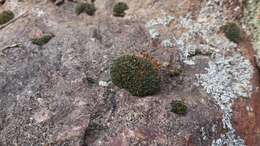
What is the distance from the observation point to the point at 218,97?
59.3ft

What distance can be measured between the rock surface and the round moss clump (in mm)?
315

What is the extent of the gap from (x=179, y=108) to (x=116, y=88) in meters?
2.83

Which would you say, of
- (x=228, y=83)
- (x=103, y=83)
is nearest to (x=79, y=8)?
(x=103, y=83)

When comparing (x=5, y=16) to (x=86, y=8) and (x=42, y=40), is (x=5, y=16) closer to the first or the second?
(x=42, y=40)

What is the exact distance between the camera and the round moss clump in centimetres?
1753

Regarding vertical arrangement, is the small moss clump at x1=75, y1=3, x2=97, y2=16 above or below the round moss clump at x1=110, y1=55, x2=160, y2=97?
below

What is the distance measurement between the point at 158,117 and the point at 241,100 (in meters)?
3.75

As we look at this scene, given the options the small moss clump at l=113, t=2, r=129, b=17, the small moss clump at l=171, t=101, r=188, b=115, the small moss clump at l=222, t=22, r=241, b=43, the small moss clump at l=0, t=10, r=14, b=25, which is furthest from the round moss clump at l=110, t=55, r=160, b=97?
the small moss clump at l=0, t=10, r=14, b=25

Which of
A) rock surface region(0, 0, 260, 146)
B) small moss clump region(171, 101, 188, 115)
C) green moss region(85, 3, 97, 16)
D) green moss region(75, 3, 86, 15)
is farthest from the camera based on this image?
green moss region(75, 3, 86, 15)

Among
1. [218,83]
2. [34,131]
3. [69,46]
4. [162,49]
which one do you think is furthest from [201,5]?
[34,131]

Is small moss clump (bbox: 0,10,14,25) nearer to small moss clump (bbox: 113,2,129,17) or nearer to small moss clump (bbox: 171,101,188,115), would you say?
small moss clump (bbox: 113,2,129,17)

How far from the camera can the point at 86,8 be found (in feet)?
77.7

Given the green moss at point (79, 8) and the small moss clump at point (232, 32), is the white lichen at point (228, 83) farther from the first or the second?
the green moss at point (79, 8)

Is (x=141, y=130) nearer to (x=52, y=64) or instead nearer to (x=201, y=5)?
(x=52, y=64)
